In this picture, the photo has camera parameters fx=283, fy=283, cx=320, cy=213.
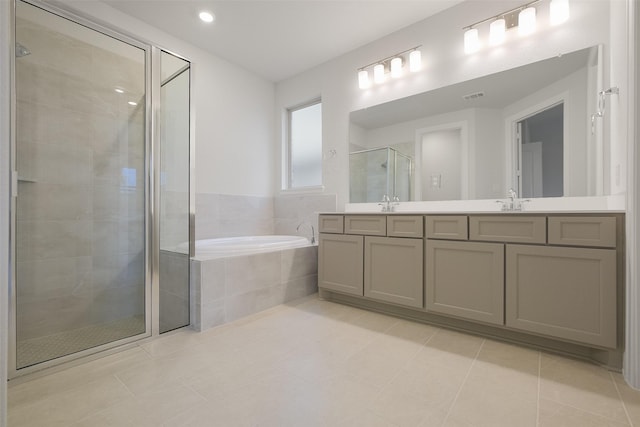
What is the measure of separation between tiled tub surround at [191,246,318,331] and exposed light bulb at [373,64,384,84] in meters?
1.89

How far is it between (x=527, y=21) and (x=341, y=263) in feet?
7.76

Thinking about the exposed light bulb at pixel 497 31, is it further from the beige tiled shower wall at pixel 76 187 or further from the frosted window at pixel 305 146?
the beige tiled shower wall at pixel 76 187

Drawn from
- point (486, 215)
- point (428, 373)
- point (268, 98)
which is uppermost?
point (268, 98)

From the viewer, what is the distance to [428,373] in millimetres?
1479

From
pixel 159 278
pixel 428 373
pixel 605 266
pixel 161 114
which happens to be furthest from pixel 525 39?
pixel 159 278

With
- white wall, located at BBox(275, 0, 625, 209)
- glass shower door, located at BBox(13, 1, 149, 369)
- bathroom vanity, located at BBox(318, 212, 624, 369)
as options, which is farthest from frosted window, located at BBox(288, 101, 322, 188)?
glass shower door, located at BBox(13, 1, 149, 369)

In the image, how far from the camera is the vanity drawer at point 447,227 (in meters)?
1.93

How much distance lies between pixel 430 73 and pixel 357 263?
6.12 ft

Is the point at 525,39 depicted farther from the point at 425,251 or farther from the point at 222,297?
the point at 222,297

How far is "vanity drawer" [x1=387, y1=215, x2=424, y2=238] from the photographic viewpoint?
83.6 inches

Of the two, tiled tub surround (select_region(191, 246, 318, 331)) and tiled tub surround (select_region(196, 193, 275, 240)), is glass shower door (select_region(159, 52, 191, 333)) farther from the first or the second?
tiled tub surround (select_region(196, 193, 275, 240))

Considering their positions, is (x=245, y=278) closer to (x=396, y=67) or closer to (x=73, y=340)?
(x=73, y=340)

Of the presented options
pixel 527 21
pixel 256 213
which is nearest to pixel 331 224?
pixel 256 213

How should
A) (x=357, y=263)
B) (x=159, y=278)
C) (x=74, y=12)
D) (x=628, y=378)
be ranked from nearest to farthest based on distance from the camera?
(x=628, y=378) < (x=74, y=12) < (x=159, y=278) < (x=357, y=263)
